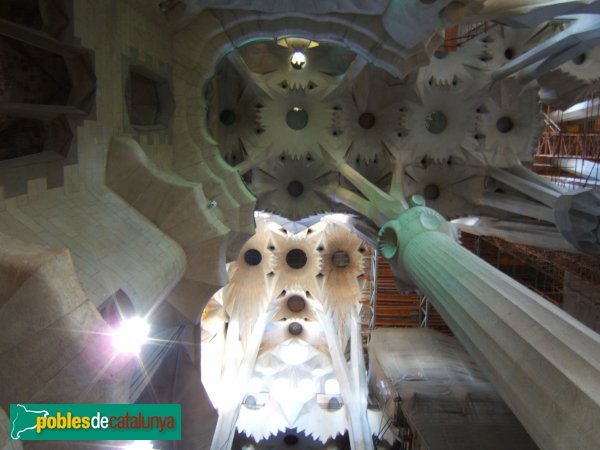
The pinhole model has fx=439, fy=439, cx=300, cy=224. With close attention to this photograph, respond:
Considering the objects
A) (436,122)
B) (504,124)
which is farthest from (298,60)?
(504,124)

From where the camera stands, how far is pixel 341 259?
686 inches

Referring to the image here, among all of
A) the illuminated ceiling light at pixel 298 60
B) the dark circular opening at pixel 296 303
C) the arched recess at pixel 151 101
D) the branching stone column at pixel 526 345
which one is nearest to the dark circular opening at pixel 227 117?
the illuminated ceiling light at pixel 298 60

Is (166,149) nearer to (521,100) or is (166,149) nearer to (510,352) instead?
(510,352)

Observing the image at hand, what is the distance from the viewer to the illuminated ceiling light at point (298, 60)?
11.4m

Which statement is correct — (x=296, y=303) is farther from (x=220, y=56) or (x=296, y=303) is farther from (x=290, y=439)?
(x=220, y=56)

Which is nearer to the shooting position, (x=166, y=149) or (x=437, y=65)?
(x=166, y=149)

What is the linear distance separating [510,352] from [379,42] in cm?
575

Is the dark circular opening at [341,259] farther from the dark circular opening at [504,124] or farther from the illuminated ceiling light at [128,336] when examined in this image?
the illuminated ceiling light at [128,336]

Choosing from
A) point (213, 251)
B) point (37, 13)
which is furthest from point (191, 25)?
point (213, 251)

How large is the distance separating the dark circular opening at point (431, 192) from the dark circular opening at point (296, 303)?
7845mm

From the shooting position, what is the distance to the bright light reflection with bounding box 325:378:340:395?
15.8m

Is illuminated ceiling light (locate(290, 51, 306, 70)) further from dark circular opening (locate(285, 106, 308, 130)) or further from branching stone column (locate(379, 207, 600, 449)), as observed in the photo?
branching stone column (locate(379, 207, 600, 449))

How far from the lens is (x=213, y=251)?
5961mm

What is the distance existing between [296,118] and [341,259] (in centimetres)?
752
